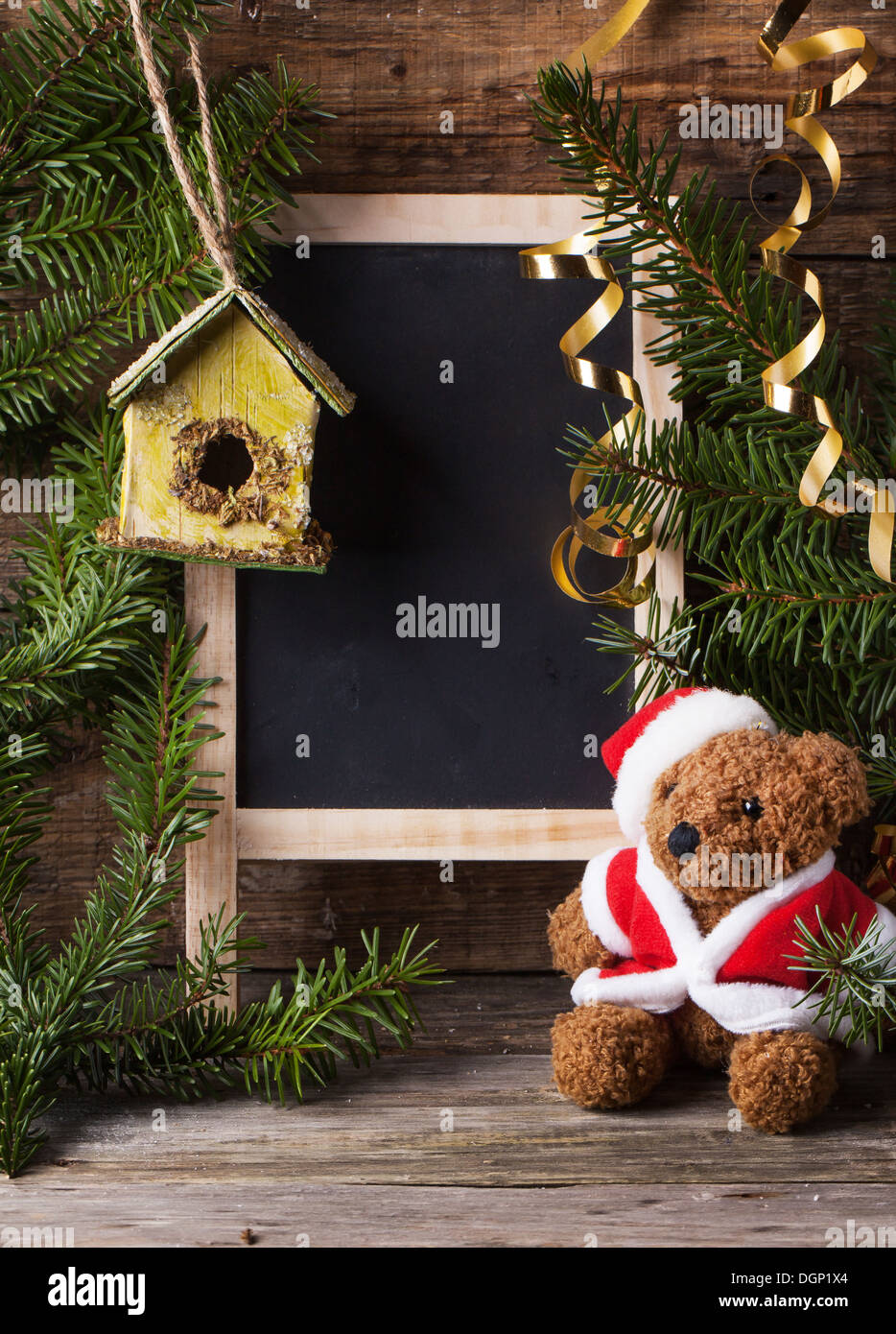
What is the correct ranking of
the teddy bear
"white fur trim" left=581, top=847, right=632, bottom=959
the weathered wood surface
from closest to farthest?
1. the weathered wood surface
2. the teddy bear
3. "white fur trim" left=581, top=847, right=632, bottom=959

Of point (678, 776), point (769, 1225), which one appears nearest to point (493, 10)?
point (678, 776)

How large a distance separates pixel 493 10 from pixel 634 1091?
97 centimetres

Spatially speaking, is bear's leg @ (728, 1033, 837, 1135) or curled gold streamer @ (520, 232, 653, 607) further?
curled gold streamer @ (520, 232, 653, 607)

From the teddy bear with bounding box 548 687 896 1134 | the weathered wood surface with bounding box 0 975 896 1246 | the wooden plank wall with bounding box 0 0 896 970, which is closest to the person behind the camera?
the weathered wood surface with bounding box 0 975 896 1246

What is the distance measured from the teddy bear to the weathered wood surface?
0.04 m

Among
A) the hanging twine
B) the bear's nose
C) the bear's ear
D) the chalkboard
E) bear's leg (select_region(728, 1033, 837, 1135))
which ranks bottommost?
bear's leg (select_region(728, 1033, 837, 1135))

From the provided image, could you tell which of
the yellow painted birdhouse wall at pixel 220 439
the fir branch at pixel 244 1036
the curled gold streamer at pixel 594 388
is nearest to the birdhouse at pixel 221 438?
the yellow painted birdhouse wall at pixel 220 439

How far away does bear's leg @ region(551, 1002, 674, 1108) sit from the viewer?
761 mm

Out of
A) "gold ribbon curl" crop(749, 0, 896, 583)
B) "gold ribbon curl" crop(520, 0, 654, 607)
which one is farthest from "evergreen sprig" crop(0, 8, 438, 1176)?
"gold ribbon curl" crop(749, 0, 896, 583)

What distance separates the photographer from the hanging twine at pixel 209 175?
2.77ft

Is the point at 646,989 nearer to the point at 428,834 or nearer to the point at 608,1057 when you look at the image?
the point at 608,1057

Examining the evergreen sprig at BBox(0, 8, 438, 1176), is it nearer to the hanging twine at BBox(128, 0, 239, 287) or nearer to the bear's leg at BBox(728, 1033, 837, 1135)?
the hanging twine at BBox(128, 0, 239, 287)

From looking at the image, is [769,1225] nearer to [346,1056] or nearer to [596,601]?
[346,1056]

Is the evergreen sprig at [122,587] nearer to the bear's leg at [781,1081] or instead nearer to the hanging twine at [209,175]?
the hanging twine at [209,175]
